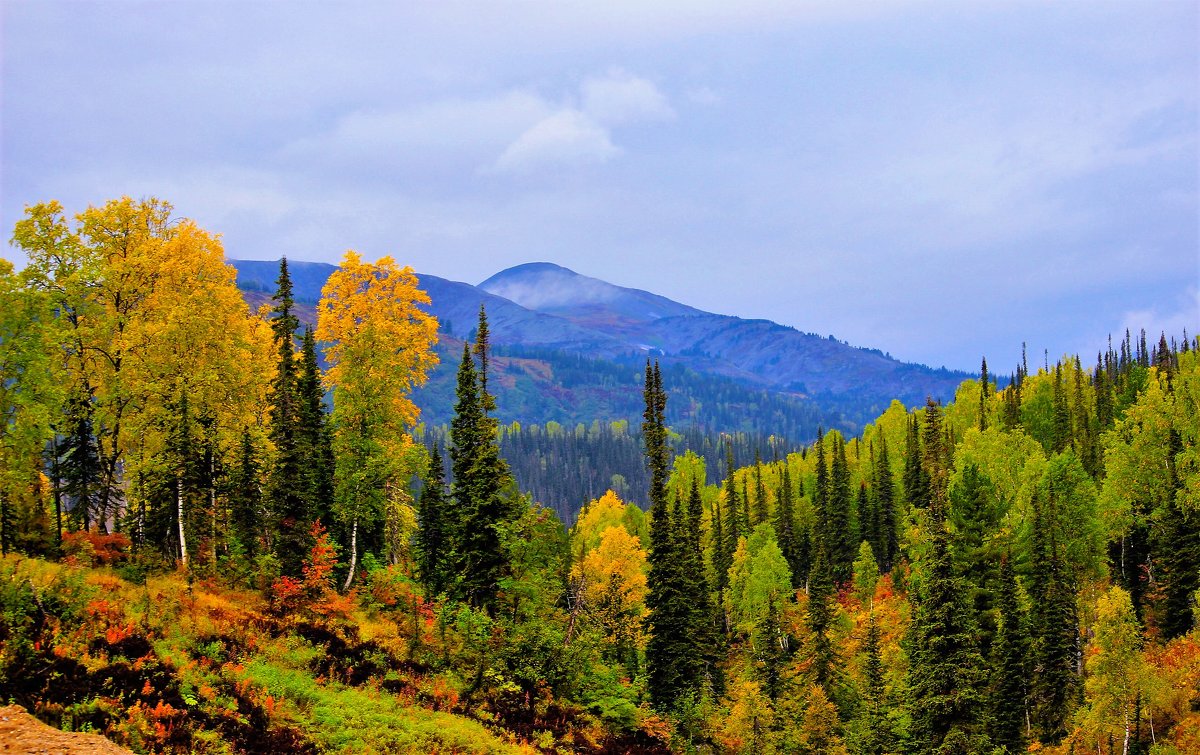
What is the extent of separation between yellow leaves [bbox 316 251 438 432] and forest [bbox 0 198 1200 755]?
0.15m

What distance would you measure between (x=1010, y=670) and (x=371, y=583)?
38.6 meters

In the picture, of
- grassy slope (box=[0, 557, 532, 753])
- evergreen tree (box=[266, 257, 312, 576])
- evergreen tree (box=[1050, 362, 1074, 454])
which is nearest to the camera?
grassy slope (box=[0, 557, 532, 753])

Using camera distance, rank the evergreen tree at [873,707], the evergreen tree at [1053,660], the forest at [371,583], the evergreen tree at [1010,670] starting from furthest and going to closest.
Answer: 1. the evergreen tree at [1053,660]
2. the evergreen tree at [1010,670]
3. the evergreen tree at [873,707]
4. the forest at [371,583]

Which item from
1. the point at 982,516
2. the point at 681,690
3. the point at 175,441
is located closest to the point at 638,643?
the point at 681,690

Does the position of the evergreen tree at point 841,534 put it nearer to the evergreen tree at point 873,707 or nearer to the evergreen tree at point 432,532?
the evergreen tree at point 873,707

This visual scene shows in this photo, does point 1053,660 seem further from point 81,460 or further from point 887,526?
point 81,460

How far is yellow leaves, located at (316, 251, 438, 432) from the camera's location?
35.5m

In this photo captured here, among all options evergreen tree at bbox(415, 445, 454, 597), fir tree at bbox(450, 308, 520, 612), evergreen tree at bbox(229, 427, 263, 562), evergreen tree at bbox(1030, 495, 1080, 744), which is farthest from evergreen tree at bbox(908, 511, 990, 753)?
evergreen tree at bbox(229, 427, 263, 562)

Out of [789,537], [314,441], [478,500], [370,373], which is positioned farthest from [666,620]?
[789,537]

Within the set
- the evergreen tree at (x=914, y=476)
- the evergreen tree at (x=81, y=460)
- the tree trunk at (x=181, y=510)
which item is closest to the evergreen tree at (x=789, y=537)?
the evergreen tree at (x=914, y=476)

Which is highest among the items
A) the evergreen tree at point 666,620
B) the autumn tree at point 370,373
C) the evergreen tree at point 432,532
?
the autumn tree at point 370,373

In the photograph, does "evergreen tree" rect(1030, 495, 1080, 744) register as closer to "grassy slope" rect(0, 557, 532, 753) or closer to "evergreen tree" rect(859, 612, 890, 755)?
"evergreen tree" rect(859, 612, 890, 755)

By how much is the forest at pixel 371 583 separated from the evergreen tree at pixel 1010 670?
0.22 meters

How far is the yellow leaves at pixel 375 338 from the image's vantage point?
1396 inches
